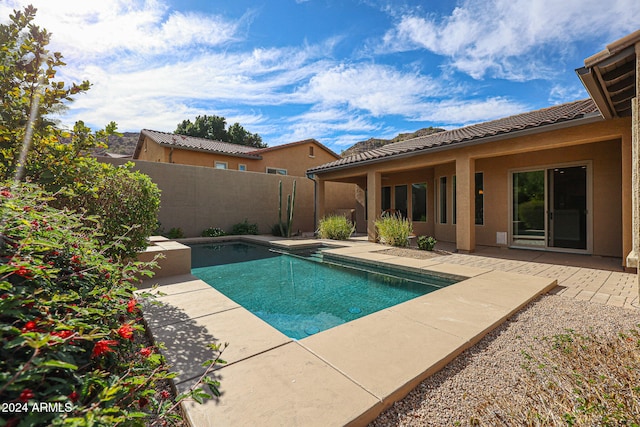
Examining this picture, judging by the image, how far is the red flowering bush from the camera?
815 millimetres

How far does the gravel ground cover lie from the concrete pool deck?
0.09 m

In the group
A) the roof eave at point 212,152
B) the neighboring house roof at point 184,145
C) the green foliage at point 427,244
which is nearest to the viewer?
the green foliage at point 427,244

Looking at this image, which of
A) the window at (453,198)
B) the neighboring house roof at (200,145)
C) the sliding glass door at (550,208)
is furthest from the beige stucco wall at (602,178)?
the neighboring house roof at (200,145)

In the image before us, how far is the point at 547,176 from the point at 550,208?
0.95m

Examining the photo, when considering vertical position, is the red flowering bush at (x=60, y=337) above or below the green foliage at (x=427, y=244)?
above

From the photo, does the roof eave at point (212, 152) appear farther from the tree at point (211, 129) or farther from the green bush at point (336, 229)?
the tree at point (211, 129)

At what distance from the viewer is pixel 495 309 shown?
3.48 metres

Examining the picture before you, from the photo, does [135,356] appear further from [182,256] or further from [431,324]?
[182,256]

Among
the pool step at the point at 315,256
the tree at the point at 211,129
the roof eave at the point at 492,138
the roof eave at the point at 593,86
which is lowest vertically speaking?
the pool step at the point at 315,256

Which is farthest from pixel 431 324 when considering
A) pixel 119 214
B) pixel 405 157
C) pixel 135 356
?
pixel 405 157

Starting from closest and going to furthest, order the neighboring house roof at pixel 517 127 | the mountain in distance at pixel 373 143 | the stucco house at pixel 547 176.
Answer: the stucco house at pixel 547 176 < the neighboring house roof at pixel 517 127 < the mountain in distance at pixel 373 143

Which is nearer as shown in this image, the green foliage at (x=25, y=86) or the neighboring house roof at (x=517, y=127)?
the green foliage at (x=25, y=86)

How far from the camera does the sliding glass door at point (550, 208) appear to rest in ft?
24.5

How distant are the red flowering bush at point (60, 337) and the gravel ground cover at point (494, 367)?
5.10 ft
